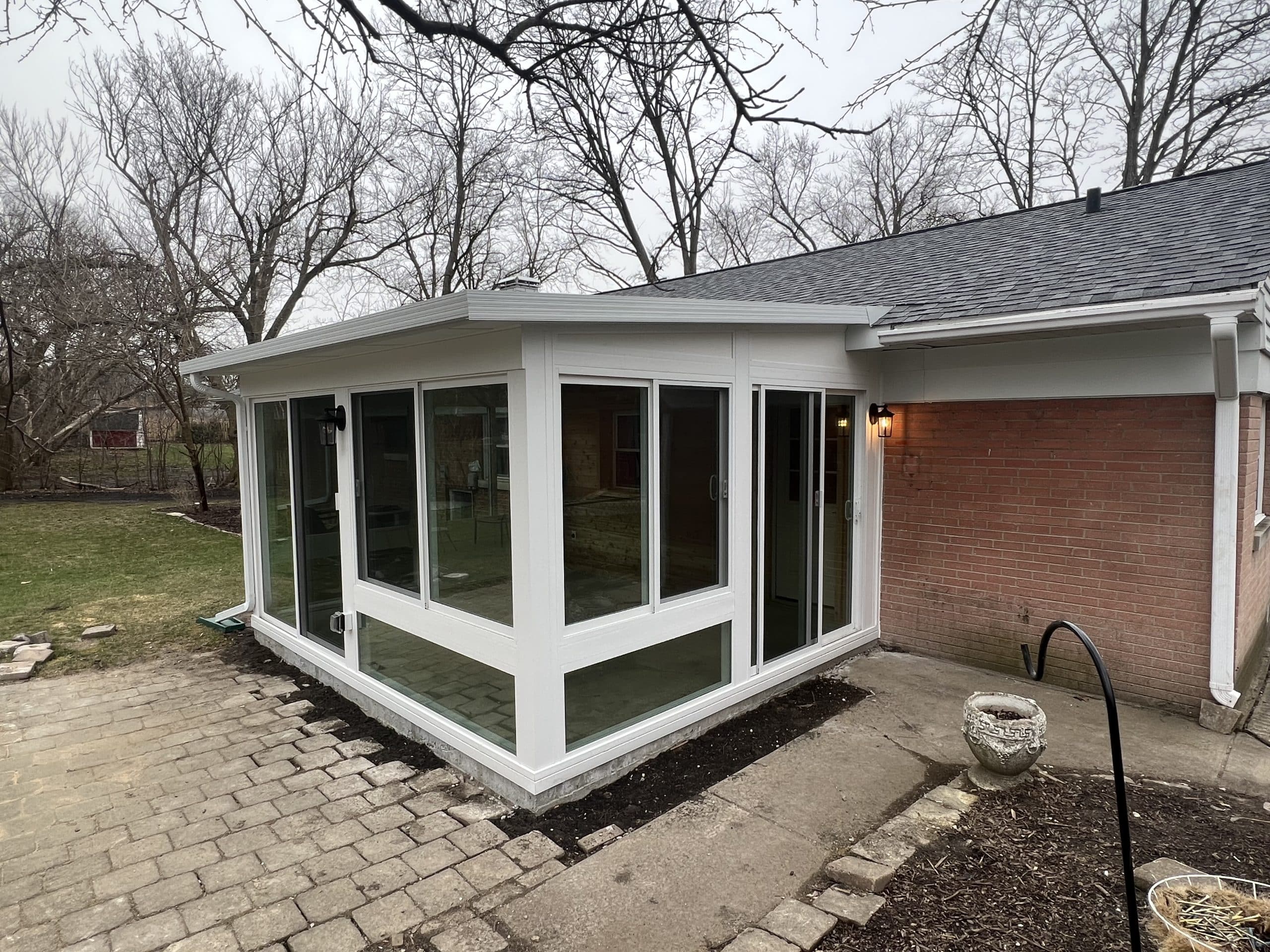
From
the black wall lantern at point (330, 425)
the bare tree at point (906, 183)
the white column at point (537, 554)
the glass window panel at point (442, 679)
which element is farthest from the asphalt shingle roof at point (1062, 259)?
the bare tree at point (906, 183)

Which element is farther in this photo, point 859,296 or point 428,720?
point 859,296

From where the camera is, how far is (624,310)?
3348mm

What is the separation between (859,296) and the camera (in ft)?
19.3

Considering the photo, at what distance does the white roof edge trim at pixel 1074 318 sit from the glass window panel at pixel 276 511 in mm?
4660

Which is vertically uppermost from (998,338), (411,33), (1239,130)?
(1239,130)

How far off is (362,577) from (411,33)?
3168 millimetres

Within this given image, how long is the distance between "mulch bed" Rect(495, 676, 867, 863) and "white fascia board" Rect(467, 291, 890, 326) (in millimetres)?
2300

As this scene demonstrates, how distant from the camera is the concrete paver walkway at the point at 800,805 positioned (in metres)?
2.56

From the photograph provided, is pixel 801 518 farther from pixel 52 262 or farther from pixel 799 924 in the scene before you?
pixel 52 262

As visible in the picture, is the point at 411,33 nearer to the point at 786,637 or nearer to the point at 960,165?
the point at 786,637

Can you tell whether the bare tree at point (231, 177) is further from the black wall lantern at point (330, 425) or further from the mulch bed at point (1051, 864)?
the mulch bed at point (1051, 864)

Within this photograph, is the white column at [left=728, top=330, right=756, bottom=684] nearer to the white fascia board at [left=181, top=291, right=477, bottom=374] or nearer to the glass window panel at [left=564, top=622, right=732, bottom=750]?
the glass window panel at [left=564, top=622, right=732, bottom=750]

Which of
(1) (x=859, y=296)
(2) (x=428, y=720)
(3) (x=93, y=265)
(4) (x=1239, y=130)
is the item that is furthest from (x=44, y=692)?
(4) (x=1239, y=130)

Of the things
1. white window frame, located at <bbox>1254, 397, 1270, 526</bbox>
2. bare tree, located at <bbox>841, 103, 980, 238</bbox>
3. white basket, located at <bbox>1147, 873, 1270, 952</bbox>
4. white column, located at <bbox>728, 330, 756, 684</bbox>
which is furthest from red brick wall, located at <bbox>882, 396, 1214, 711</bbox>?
bare tree, located at <bbox>841, 103, 980, 238</bbox>
